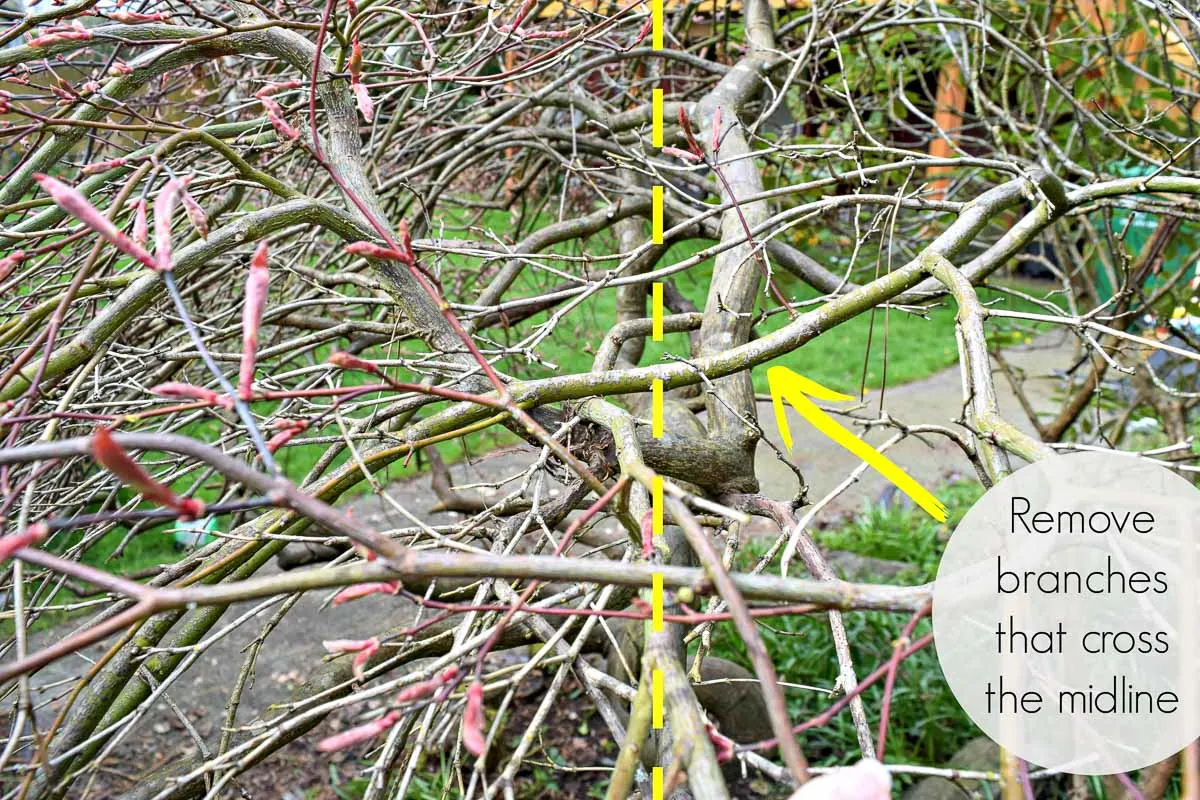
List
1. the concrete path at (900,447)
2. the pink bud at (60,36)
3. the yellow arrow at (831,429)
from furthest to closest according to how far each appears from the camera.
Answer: the concrete path at (900,447) < the pink bud at (60,36) < the yellow arrow at (831,429)

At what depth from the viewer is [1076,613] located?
1.20 metres

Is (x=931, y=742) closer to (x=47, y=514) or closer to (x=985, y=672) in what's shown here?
(x=985, y=672)

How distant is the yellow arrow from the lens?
1150mm

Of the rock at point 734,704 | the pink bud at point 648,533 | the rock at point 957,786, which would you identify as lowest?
the rock at point 957,786

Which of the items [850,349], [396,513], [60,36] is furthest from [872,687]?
[850,349]

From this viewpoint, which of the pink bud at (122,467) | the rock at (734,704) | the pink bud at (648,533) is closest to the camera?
the pink bud at (122,467)

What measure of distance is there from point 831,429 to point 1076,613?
1.26 feet

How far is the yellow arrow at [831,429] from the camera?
115 centimetres

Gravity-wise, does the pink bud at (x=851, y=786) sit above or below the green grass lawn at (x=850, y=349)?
above

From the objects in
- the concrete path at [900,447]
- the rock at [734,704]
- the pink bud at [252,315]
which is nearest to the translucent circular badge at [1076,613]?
the pink bud at [252,315]

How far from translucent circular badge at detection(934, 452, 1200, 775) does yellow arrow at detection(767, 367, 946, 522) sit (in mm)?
78

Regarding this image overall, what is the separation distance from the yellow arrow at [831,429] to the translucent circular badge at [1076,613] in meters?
0.08

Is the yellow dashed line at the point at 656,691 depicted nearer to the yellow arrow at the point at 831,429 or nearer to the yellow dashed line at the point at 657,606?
the yellow dashed line at the point at 657,606

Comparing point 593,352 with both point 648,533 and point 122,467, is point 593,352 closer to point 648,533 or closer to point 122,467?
point 648,533
